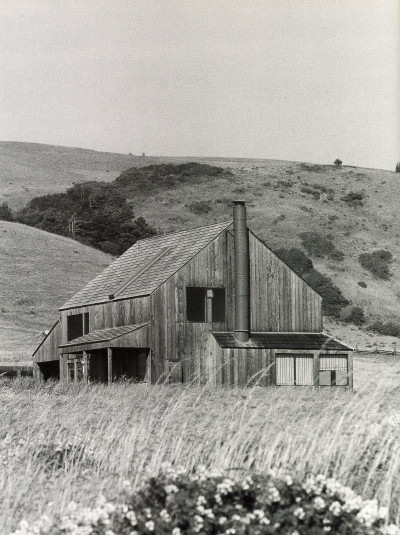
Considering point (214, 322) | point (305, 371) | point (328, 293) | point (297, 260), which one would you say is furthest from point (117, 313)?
point (297, 260)

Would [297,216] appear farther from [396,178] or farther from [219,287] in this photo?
[219,287]

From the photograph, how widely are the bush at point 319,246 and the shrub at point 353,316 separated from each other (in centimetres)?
1826

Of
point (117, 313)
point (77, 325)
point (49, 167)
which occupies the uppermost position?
point (49, 167)

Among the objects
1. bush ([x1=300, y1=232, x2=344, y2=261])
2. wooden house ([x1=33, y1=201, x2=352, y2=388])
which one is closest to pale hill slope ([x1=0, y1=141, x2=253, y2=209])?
bush ([x1=300, y1=232, x2=344, y2=261])

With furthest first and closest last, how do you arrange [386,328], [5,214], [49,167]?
[49,167] → [5,214] → [386,328]

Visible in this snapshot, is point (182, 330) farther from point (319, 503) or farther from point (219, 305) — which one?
point (319, 503)

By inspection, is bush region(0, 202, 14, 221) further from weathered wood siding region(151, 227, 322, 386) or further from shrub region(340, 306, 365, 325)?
weathered wood siding region(151, 227, 322, 386)

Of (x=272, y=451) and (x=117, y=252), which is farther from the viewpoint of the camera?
(x=117, y=252)

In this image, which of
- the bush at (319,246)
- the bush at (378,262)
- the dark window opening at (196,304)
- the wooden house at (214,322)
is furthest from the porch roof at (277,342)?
the bush at (319,246)

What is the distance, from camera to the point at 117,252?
9950 centimetres

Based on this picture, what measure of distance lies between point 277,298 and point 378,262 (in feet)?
206

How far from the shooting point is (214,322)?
44.2 meters

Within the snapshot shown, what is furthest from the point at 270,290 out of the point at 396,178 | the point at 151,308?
the point at 396,178

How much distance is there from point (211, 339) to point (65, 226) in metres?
66.5
